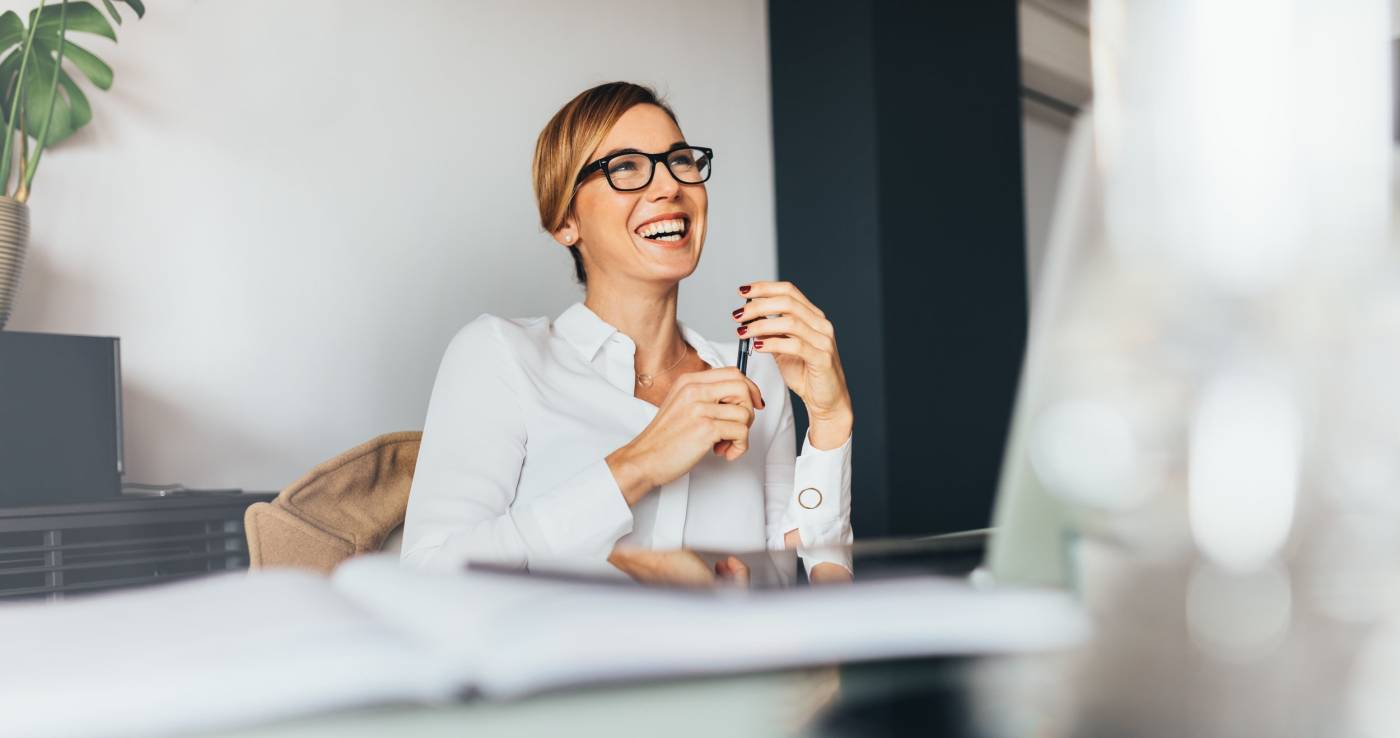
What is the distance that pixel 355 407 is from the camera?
6.84 feet

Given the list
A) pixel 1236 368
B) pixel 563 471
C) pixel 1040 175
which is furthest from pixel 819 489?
pixel 1040 175

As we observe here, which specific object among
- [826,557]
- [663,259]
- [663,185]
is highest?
[663,185]

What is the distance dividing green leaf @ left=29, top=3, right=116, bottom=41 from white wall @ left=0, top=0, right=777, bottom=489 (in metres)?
0.13

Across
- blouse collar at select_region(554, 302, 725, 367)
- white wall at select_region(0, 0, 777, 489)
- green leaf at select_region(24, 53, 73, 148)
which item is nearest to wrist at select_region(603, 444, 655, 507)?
blouse collar at select_region(554, 302, 725, 367)

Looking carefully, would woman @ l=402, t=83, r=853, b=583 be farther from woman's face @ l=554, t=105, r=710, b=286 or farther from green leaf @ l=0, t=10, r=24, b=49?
Result: green leaf @ l=0, t=10, r=24, b=49

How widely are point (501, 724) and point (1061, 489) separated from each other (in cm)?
16

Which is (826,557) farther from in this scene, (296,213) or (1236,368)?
(296,213)

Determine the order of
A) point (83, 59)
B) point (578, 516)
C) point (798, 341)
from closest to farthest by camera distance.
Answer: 1. point (578, 516)
2. point (798, 341)
3. point (83, 59)

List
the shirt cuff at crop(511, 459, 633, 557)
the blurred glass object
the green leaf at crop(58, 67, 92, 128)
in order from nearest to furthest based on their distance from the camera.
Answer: the blurred glass object, the shirt cuff at crop(511, 459, 633, 557), the green leaf at crop(58, 67, 92, 128)

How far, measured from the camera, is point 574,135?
1.47 meters

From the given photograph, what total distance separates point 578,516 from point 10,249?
3.37ft

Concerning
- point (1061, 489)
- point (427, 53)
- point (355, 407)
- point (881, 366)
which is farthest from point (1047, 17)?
point (1061, 489)

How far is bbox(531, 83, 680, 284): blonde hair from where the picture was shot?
4.80 ft

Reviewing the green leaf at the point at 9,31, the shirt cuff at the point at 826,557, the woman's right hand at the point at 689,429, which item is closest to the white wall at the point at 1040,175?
the woman's right hand at the point at 689,429
